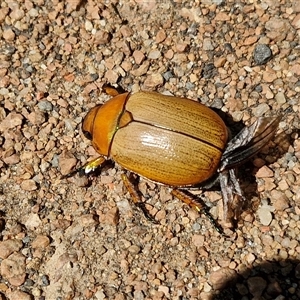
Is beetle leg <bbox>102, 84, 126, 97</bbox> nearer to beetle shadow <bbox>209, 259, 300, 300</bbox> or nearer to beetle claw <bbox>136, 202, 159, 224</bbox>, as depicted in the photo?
beetle claw <bbox>136, 202, 159, 224</bbox>

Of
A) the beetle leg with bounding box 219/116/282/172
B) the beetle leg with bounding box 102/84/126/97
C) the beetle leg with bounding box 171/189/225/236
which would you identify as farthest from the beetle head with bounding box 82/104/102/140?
the beetle leg with bounding box 219/116/282/172

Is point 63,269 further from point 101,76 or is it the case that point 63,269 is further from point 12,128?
point 101,76

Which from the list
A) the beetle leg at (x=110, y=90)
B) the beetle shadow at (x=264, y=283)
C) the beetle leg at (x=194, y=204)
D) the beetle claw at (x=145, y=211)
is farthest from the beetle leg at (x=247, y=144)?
the beetle leg at (x=110, y=90)

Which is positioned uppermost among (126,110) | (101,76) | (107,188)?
(126,110)

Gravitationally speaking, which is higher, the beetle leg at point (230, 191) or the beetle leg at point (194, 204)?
the beetle leg at point (230, 191)

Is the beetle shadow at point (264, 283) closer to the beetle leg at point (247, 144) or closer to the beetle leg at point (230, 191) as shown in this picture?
the beetle leg at point (230, 191)

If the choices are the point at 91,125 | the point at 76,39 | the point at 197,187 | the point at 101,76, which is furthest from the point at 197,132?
the point at 76,39
